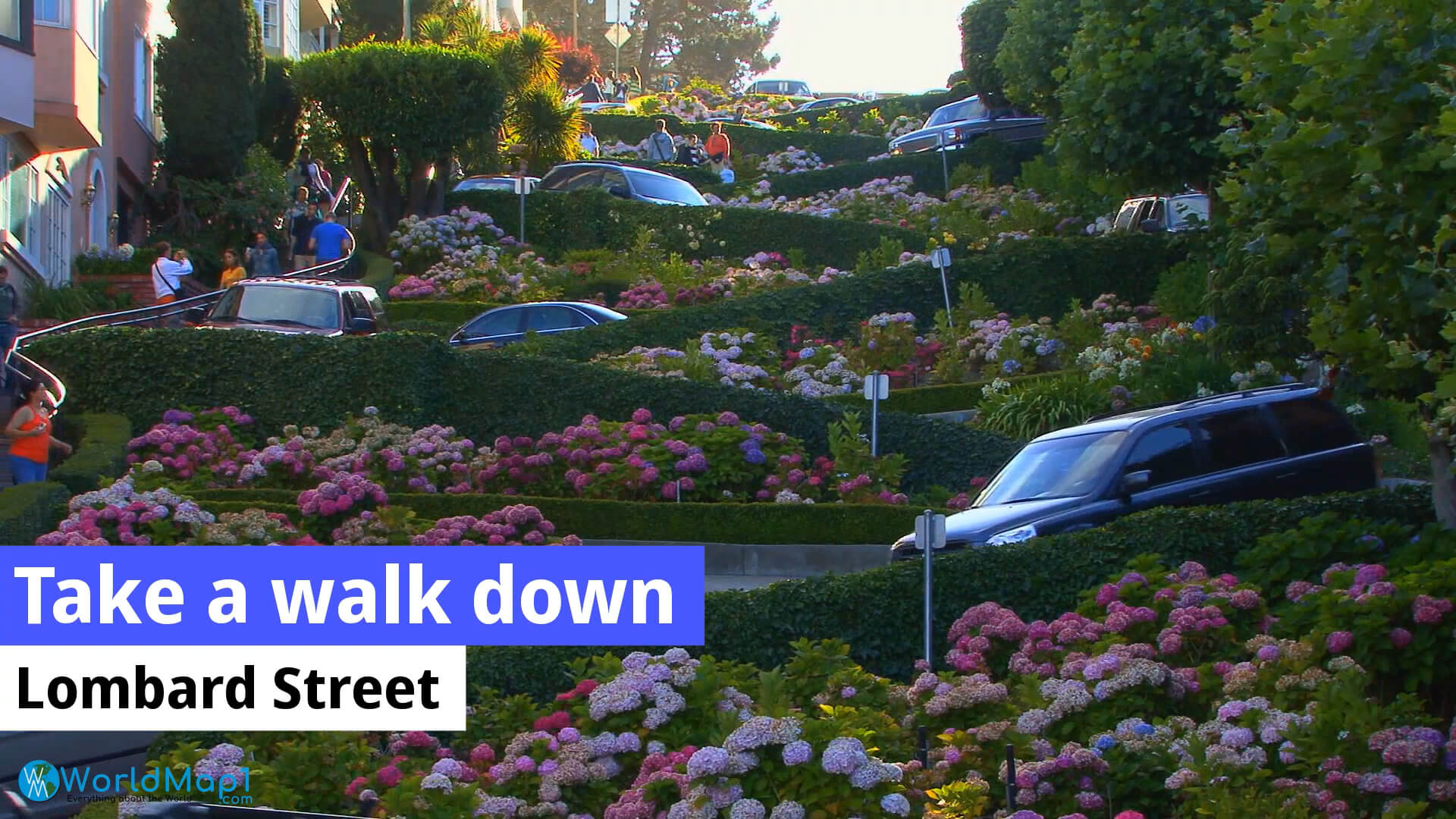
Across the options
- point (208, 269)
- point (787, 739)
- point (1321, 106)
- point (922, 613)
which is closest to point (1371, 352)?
point (1321, 106)

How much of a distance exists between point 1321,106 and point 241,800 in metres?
6.74

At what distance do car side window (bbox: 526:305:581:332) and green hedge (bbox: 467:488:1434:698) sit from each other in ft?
50.1

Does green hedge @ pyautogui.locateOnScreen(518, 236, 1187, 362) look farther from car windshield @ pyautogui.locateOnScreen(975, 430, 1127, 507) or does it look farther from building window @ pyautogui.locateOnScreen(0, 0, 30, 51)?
car windshield @ pyautogui.locateOnScreen(975, 430, 1127, 507)

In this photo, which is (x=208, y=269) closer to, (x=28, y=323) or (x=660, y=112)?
(x=28, y=323)

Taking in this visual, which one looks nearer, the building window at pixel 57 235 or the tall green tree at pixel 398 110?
the building window at pixel 57 235

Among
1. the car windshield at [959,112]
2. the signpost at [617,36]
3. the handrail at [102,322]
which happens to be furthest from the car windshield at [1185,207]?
the signpost at [617,36]

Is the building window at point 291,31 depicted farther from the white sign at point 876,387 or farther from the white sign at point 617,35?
the white sign at point 617,35

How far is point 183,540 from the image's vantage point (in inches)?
519

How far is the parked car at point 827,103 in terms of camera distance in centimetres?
7112

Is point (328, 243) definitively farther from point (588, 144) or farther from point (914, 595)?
point (914, 595)

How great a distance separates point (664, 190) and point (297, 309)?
1605 cm

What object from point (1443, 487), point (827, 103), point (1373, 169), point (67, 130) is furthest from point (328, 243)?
point (827, 103)

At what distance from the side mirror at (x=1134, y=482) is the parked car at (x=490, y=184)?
24.5 meters

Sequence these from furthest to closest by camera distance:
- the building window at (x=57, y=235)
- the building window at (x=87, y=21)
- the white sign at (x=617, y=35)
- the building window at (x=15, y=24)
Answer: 1. the white sign at (x=617, y=35)
2. the building window at (x=57, y=235)
3. the building window at (x=87, y=21)
4. the building window at (x=15, y=24)
